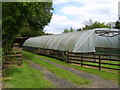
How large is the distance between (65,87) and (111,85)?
6.91 feet

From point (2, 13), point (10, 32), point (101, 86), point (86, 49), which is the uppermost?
point (2, 13)

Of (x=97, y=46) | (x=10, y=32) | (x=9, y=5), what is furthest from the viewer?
(x=97, y=46)

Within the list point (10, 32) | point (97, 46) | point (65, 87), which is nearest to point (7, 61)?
point (10, 32)

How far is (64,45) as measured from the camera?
687 inches

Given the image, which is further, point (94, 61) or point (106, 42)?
point (106, 42)

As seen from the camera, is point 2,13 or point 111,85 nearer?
point 111,85

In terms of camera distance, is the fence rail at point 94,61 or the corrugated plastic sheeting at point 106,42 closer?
the fence rail at point 94,61

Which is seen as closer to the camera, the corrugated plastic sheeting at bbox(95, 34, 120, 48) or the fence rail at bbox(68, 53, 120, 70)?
the fence rail at bbox(68, 53, 120, 70)

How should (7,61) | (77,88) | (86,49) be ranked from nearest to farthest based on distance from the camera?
(77,88) → (7,61) → (86,49)

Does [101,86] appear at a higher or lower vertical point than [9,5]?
lower

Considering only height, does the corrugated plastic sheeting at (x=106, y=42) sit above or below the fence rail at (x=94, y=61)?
above

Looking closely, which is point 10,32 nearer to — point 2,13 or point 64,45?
point 2,13

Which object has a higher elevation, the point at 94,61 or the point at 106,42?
the point at 106,42

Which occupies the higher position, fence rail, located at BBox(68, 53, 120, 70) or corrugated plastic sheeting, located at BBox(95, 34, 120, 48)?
corrugated plastic sheeting, located at BBox(95, 34, 120, 48)
